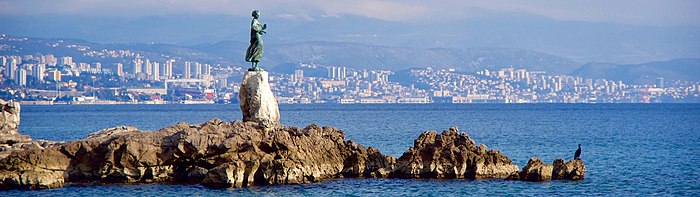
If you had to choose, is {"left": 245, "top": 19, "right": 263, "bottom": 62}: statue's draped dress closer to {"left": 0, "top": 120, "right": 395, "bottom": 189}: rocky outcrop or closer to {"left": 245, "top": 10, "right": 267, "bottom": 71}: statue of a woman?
{"left": 245, "top": 10, "right": 267, "bottom": 71}: statue of a woman

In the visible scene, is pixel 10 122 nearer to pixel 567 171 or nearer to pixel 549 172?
pixel 549 172

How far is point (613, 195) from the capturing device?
28844 millimetres

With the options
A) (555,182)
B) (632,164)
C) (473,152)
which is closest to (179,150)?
(473,152)

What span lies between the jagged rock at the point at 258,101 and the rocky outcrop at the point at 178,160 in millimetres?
1819

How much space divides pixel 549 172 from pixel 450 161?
263 centimetres

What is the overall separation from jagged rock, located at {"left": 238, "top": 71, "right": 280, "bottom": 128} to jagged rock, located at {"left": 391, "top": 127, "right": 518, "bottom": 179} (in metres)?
3.98

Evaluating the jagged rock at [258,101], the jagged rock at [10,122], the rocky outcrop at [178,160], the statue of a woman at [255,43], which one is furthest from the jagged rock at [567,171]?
the jagged rock at [10,122]

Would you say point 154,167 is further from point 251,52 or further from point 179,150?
point 251,52

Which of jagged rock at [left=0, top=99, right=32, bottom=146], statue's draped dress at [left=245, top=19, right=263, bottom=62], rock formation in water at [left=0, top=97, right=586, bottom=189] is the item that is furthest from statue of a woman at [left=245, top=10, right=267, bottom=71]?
jagged rock at [left=0, top=99, right=32, bottom=146]

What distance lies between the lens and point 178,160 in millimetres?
29781

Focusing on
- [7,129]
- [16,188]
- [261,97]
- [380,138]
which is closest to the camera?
[16,188]

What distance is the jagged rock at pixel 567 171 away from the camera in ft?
100

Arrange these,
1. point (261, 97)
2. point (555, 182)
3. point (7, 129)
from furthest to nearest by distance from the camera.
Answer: point (7, 129), point (261, 97), point (555, 182)

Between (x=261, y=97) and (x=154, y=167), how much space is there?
4316 mm
